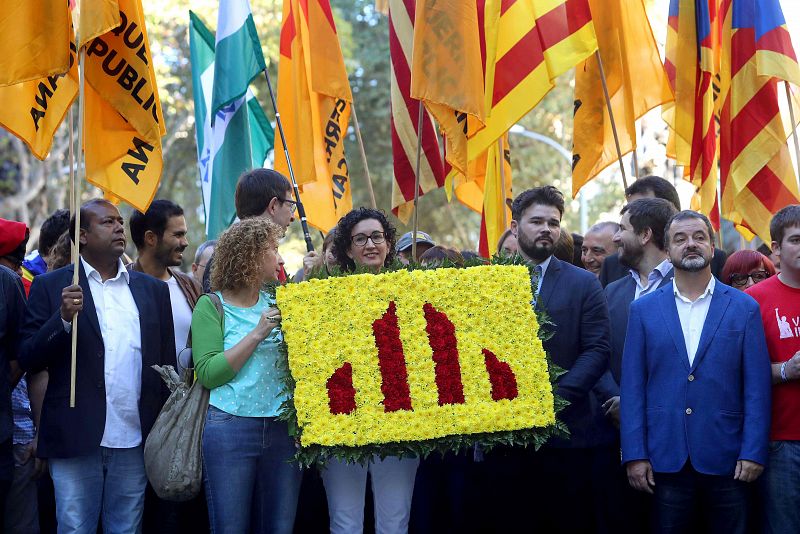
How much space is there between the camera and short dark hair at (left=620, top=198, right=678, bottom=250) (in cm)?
721

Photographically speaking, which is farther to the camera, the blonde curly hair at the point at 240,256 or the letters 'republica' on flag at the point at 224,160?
the letters 'republica' on flag at the point at 224,160

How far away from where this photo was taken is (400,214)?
9.07 metres

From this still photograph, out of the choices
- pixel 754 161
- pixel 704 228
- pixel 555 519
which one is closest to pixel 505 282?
pixel 704 228

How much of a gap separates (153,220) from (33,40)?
141 centimetres

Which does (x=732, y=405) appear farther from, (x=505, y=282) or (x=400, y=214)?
(x=400, y=214)

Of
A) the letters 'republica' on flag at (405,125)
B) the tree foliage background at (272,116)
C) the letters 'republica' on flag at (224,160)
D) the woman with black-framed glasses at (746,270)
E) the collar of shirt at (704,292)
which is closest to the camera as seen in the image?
the collar of shirt at (704,292)

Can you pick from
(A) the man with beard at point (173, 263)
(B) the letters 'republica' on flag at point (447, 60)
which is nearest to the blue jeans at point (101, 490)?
(A) the man with beard at point (173, 263)

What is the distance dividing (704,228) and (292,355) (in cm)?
244

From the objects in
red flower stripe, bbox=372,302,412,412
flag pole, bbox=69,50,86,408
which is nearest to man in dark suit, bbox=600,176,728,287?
red flower stripe, bbox=372,302,412,412

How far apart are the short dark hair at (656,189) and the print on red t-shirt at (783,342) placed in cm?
189

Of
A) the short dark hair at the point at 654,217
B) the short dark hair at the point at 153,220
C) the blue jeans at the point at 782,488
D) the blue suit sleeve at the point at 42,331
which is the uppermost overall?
the short dark hair at the point at 153,220

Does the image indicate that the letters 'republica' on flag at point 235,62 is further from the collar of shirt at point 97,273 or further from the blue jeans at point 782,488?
the blue jeans at point 782,488

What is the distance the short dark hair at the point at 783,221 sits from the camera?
6207mm

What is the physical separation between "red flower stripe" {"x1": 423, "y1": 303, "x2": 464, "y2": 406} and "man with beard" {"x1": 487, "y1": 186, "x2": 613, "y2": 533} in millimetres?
667
